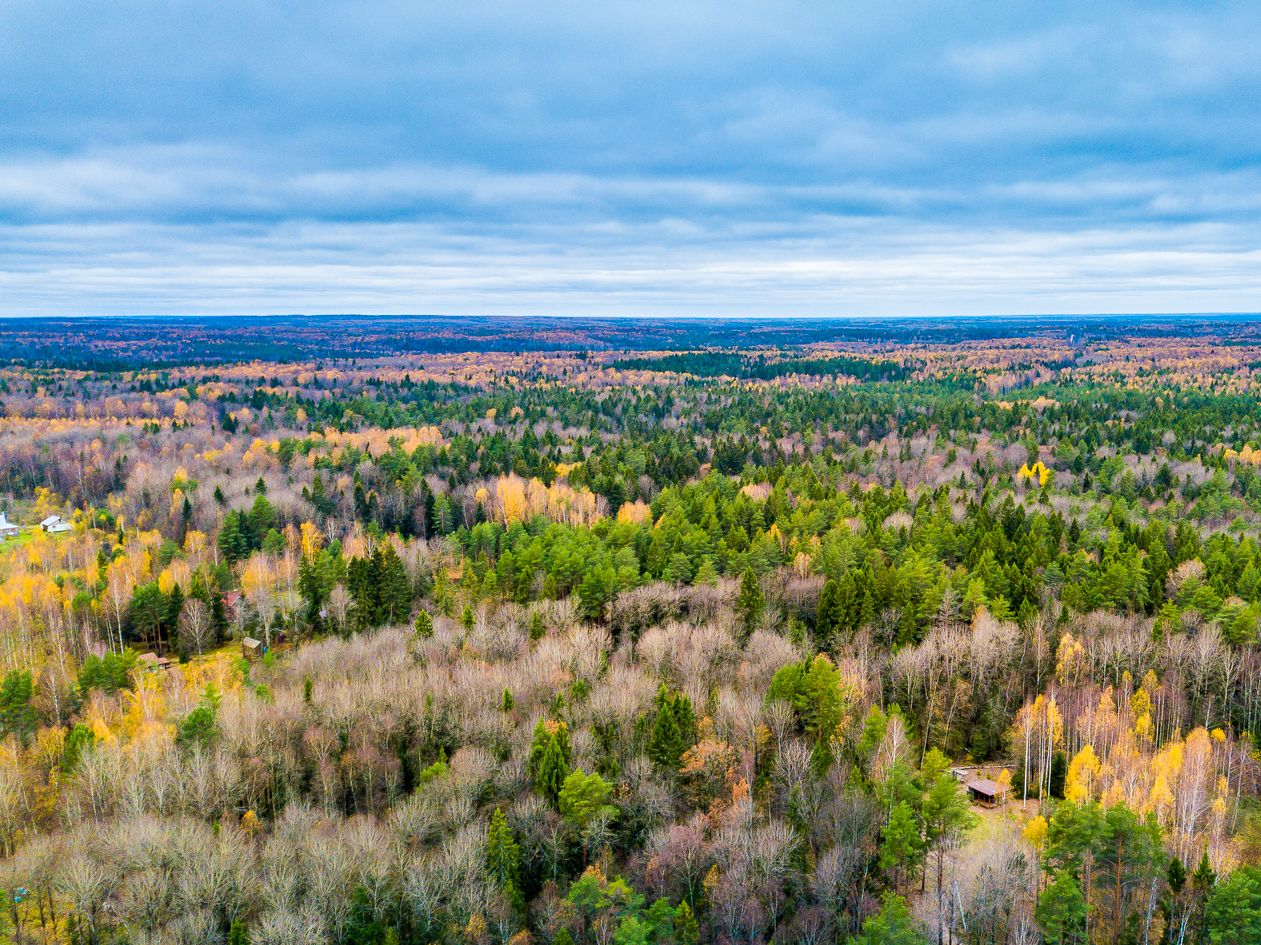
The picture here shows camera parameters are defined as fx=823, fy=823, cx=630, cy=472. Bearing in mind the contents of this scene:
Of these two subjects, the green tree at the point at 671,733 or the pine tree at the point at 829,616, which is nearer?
the green tree at the point at 671,733

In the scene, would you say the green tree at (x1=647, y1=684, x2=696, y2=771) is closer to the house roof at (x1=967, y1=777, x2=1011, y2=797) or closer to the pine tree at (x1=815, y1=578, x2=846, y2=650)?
the house roof at (x1=967, y1=777, x2=1011, y2=797)

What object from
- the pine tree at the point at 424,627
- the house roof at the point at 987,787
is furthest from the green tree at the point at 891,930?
the pine tree at the point at 424,627

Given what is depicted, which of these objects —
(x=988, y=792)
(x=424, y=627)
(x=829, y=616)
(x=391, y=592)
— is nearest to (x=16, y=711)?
(x=424, y=627)

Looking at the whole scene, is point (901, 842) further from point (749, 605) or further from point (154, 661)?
point (154, 661)

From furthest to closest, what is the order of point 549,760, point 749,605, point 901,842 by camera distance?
1. point 749,605
2. point 549,760
3. point 901,842

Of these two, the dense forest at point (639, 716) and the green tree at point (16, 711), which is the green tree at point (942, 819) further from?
the green tree at point (16, 711)

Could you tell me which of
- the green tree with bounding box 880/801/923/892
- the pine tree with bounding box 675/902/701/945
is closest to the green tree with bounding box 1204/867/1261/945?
the green tree with bounding box 880/801/923/892
